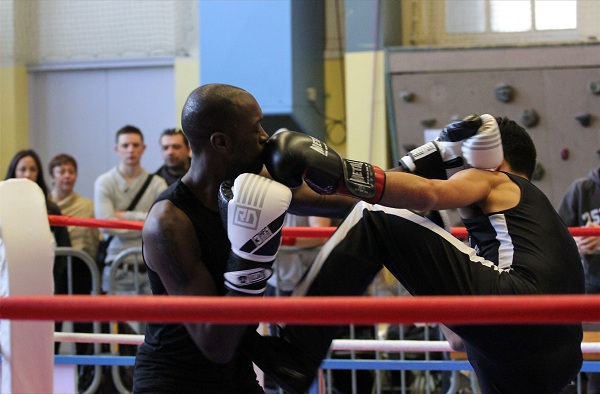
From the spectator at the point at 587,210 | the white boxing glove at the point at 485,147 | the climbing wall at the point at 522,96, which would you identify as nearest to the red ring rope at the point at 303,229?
the white boxing glove at the point at 485,147

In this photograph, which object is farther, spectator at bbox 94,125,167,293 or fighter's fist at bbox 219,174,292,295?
spectator at bbox 94,125,167,293

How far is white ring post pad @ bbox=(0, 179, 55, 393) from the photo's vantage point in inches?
104

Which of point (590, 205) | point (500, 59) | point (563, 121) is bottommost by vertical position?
point (590, 205)

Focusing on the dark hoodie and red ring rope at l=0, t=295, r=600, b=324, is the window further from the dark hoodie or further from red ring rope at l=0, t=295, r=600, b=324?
red ring rope at l=0, t=295, r=600, b=324

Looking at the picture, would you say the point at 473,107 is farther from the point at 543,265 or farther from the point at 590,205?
the point at 543,265

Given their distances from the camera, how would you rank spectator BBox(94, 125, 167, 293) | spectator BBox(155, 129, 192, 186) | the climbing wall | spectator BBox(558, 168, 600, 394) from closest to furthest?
spectator BBox(558, 168, 600, 394)
spectator BBox(94, 125, 167, 293)
spectator BBox(155, 129, 192, 186)
the climbing wall

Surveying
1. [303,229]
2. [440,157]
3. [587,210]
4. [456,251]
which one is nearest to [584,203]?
[587,210]

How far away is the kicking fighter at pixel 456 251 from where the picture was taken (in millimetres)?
2225

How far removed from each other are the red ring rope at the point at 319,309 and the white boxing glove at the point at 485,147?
885 mm

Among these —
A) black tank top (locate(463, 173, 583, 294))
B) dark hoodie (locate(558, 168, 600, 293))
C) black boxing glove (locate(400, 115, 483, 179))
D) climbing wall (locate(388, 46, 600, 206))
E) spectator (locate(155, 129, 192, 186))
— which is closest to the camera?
black tank top (locate(463, 173, 583, 294))

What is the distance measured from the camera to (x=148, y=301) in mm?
1631

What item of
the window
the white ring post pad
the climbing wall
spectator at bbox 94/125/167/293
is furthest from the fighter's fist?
the window

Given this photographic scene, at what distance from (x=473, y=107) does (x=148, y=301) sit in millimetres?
5057

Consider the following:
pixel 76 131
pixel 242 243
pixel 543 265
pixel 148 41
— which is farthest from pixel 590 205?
pixel 76 131
